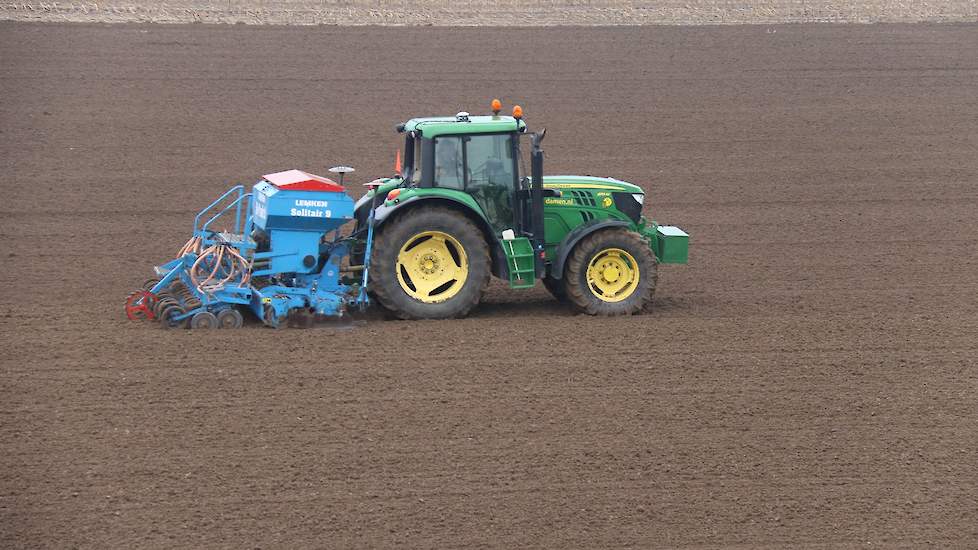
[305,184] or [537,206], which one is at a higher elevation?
[305,184]

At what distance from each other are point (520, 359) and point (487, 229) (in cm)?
168

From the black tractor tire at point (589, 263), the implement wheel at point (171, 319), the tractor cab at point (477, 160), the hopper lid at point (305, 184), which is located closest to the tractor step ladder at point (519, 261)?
the tractor cab at point (477, 160)

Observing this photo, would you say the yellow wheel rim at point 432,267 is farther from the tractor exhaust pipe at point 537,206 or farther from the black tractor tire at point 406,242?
the tractor exhaust pipe at point 537,206

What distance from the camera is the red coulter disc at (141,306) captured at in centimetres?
1105

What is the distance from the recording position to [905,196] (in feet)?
55.3

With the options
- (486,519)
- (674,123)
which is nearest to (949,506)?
(486,519)

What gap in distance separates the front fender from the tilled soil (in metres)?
0.44

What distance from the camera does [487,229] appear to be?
1143cm

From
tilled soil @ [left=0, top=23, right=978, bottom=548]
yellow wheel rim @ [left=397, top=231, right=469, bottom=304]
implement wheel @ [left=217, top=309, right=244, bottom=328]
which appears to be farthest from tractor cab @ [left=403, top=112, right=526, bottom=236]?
implement wheel @ [left=217, top=309, right=244, bottom=328]

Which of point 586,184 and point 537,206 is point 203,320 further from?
point 586,184

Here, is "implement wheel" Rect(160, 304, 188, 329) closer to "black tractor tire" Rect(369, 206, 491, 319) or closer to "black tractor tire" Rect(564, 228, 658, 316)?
"black tractor tire" Rect(369, 206, 491, 319)

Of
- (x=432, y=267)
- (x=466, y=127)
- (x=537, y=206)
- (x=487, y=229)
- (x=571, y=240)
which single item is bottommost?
(x=432, y=267)

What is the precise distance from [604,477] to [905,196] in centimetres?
1033

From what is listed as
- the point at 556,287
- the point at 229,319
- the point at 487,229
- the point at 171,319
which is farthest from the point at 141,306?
the point at 556,287
